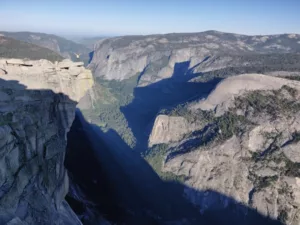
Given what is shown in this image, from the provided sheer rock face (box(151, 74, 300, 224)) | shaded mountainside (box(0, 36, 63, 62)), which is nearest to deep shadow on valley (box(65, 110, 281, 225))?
sheer rock face (box(151, 74, 300, 224))

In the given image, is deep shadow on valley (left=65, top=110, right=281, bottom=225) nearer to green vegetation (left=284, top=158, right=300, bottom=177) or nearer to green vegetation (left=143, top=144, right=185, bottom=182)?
green vegetation (left=143, top=144, right=185, bottom=182)

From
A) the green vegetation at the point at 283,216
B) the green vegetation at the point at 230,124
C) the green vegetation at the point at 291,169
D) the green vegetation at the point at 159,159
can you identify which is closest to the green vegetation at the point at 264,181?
the green vegetation at the point at 291,169

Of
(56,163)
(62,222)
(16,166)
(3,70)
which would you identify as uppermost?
(3,70)

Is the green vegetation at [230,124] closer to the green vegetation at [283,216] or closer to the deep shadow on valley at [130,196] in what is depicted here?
the deep shadow on valley at [130,196]

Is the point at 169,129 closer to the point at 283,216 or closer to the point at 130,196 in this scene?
the point at 130,196

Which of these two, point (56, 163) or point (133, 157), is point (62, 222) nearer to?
point (56, 163)

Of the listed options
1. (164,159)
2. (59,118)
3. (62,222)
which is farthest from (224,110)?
(62,222)

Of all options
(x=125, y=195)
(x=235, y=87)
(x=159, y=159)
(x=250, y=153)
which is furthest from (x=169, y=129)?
(x=125, y=195)
